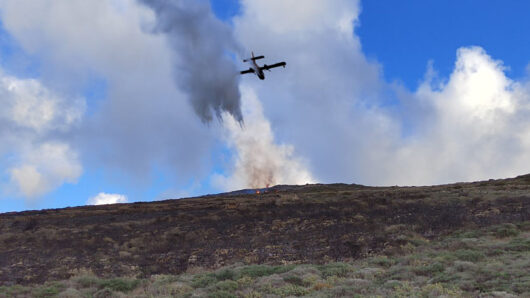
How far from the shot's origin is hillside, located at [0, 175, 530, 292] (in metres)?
25.2

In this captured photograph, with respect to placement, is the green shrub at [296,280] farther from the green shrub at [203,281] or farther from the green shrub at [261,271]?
the green shrub at [203,281]

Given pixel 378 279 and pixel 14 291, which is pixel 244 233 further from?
pixel 378 279

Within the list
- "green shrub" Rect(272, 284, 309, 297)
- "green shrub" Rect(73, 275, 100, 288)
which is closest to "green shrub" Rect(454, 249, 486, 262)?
"green shrub" Rect(272, 284, 309, 297)

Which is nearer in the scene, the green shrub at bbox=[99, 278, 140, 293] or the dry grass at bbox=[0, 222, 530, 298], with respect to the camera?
the dry grass at bbox=[0, 222, 530, 298]

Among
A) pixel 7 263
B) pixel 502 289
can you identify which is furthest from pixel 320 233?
pixel 7 263

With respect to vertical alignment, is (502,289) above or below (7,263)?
below

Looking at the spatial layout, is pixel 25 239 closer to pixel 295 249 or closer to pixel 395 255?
pixel 295 249

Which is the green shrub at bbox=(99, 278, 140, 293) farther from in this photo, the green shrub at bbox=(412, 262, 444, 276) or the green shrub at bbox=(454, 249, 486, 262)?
the green shrub at bbox=(454, 249, 486, 262)

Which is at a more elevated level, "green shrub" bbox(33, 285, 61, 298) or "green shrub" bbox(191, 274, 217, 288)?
"green shrub" bbox(33, 285, 61, 298)

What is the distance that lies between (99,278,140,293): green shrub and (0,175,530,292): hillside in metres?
3.02

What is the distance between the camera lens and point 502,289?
13266 mm

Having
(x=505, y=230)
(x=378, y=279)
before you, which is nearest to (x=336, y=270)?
(x=378, y=279)

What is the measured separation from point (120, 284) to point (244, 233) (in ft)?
42.8

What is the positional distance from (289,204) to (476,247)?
71.5 feet
